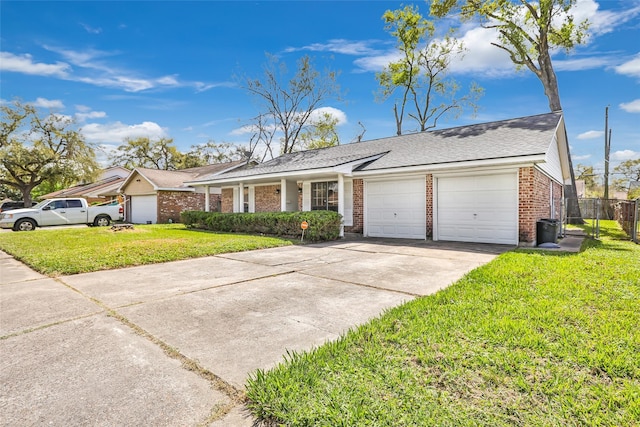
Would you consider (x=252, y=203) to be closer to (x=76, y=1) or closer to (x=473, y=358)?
(x=76, y=1)

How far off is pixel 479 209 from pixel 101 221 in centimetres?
1928

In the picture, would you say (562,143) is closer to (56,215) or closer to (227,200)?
(227,200)

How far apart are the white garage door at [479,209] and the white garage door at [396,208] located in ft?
2.18

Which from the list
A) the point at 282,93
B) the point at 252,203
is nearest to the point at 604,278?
the point at 252,203

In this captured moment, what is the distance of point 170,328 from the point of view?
347 cm

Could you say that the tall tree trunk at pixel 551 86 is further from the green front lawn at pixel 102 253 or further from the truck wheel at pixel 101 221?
the truck wheel at pixel 101 221

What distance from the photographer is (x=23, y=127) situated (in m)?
29.8

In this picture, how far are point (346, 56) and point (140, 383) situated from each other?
2653 centimetres

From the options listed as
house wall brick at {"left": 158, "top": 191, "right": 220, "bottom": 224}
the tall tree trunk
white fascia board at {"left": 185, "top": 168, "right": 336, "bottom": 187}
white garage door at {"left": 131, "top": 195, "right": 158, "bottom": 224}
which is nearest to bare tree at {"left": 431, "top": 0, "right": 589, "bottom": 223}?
the tall tree trunk

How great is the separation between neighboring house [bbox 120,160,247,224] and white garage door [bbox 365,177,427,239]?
41.2 feet

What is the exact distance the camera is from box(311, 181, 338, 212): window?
1374 centimetres

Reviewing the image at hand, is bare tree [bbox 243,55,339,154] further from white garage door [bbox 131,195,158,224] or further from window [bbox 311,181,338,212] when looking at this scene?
window [bbox 311,181,338,212]

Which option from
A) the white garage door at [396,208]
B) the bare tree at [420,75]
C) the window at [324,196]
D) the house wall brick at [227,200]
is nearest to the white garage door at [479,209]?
the white garage door at [396,208]

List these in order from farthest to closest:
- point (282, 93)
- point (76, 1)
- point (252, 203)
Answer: point (282, 93)
point (252, 203)
point (76, 1)
